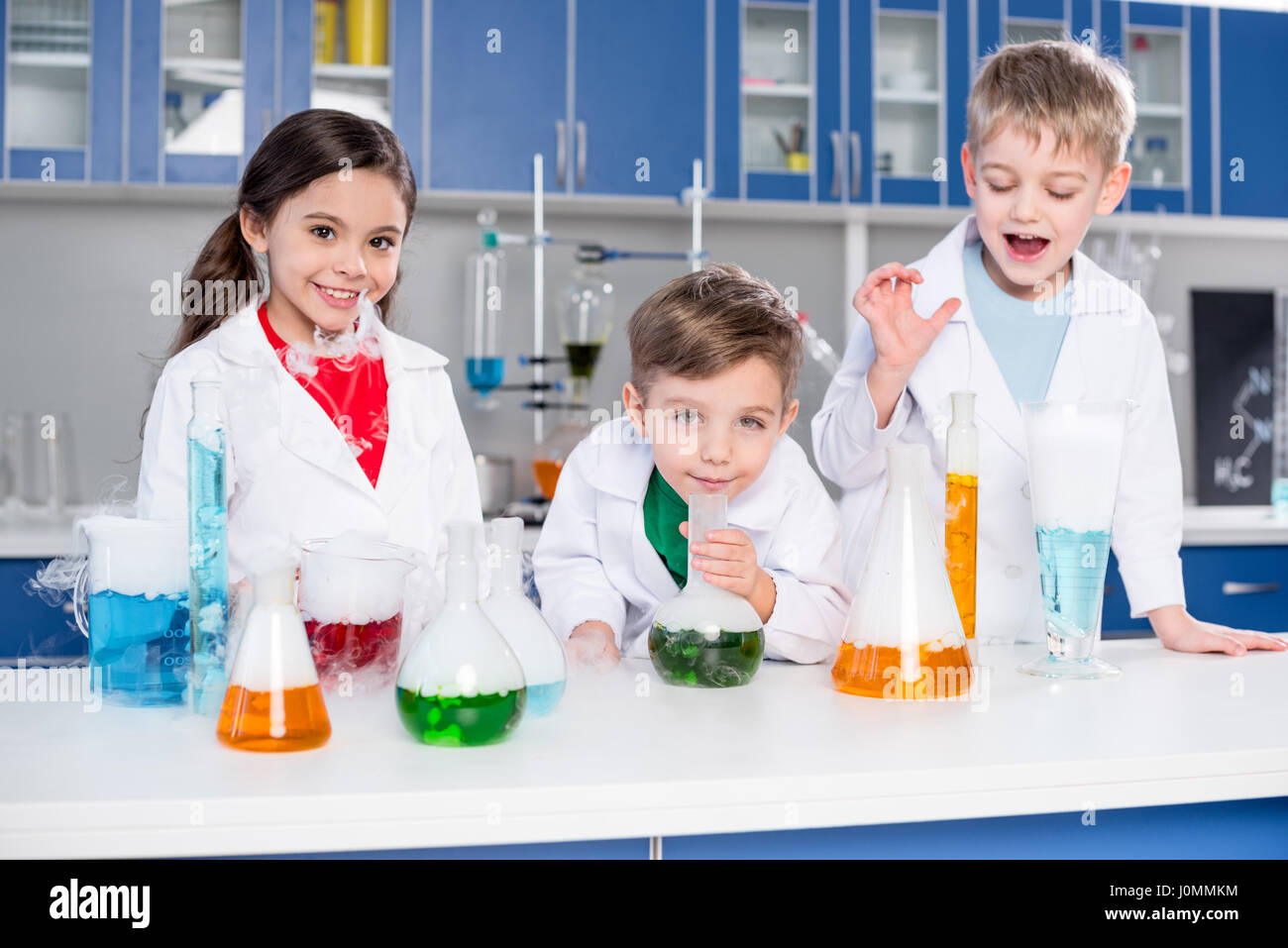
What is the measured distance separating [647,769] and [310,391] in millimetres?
739

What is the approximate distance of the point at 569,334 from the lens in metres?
2.77

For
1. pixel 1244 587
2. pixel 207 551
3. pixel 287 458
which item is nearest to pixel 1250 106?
pixel 1244 587

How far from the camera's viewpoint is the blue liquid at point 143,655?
32.9 inches

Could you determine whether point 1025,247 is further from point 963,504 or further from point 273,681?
point 273,681

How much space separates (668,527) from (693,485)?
3.6 inches

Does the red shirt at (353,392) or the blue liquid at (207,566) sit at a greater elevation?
the red shirt at (353,392)

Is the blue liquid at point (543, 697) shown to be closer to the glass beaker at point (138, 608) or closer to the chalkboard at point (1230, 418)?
the glass beaker at point (138, 608)

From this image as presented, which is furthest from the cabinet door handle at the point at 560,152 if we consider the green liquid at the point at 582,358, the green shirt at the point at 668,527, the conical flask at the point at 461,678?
the conical flask at the point at 461,678

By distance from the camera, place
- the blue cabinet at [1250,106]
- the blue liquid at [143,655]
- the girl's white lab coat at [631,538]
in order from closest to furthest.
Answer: the blue liquid at [143,655]
the girl's white lab coat at [631,538]
the blue cabinet at [1250,106]

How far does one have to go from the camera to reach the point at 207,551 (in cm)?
81

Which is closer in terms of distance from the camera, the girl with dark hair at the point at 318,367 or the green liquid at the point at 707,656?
the green liquid at the point at 707,656

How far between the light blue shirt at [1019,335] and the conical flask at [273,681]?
97 centimetres

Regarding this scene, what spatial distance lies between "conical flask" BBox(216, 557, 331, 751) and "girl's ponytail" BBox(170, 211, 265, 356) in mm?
648

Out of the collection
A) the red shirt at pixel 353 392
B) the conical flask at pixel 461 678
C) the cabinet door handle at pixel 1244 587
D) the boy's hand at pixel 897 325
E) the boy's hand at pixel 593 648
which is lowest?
the cabinet door handle at pixel 1244 587
